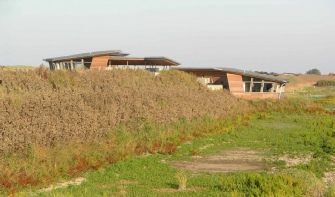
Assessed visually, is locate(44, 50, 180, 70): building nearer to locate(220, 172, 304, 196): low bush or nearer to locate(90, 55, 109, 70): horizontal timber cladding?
locate(90, 55, 109, 70): horizontal timber cladding

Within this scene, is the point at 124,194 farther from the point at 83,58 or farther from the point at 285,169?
the point at 83,58

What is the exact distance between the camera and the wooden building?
3700 centimetres

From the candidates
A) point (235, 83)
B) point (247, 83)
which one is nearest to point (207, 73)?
point (235, 83)

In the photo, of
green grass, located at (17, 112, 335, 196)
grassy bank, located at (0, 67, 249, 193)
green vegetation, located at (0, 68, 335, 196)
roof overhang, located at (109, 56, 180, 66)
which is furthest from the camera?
roof overhang, located at (109, 56, 180, 66)

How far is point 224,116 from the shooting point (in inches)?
955

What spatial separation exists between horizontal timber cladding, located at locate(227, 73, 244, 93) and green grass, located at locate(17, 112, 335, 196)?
1846 cm

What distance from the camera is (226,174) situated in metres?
11.0

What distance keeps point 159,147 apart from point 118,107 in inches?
130

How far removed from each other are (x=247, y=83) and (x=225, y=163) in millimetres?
26849

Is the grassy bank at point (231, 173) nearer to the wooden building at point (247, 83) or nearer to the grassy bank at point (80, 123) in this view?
the grassy bank at point (80, 123)

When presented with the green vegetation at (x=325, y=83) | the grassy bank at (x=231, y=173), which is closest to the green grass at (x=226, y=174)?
the grassy bank at (x=231, y=173)

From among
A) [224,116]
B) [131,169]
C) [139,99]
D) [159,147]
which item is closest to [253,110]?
[224,116]

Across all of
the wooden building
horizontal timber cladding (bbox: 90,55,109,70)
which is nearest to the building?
horizontal timber cladding (bbox: 90,55,109,70)

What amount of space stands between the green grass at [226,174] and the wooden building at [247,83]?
18.4 meters
